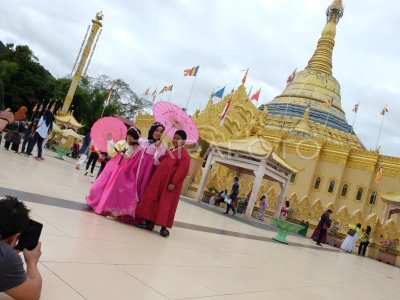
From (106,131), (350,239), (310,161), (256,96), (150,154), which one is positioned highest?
(256,96)

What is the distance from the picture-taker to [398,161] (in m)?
24.5

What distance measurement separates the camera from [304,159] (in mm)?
26766

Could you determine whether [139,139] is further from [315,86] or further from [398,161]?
[315,86]

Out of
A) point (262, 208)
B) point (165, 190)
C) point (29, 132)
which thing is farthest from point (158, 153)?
point (262, 208)

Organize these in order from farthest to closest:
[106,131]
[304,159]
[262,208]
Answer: [304,159], [262,208], [106,131]

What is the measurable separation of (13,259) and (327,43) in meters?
39.5

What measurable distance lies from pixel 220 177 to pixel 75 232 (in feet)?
54.3

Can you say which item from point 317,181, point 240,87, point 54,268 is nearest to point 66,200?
point 54,268

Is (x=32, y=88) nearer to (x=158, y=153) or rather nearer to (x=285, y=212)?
(x=285, y=212)

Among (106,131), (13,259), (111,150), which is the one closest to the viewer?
(13,259)

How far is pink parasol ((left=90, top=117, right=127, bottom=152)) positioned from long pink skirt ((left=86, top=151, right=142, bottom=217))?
2.62ft

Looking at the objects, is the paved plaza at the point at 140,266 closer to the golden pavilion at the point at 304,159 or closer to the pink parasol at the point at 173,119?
the pink parasol at the point at 173,119

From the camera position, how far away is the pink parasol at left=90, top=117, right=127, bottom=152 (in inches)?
264

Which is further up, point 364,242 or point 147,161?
point 147,161
